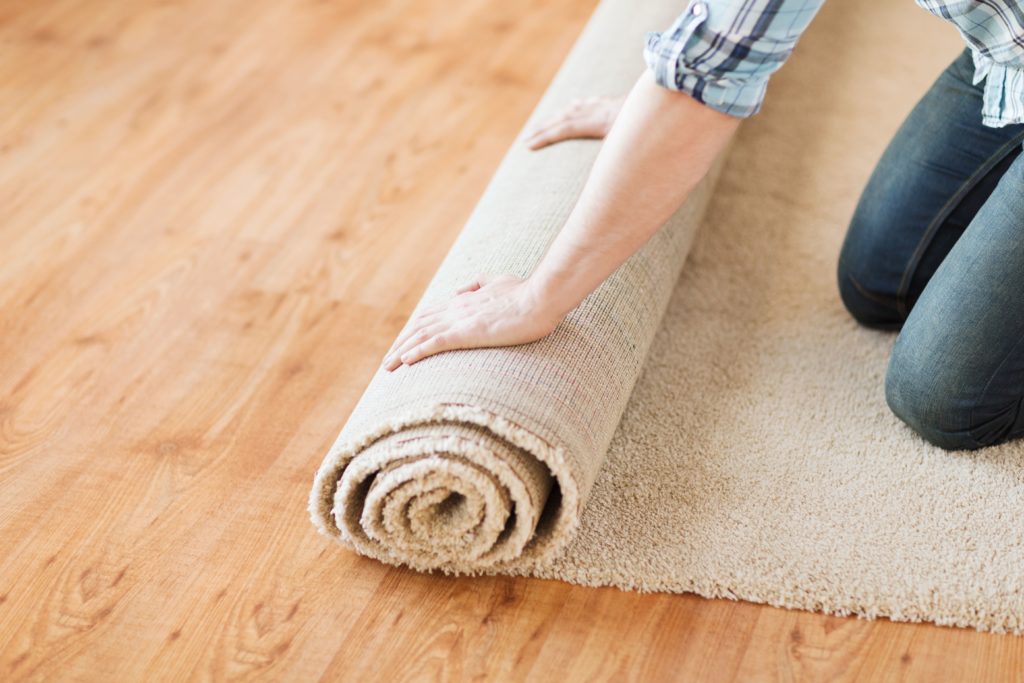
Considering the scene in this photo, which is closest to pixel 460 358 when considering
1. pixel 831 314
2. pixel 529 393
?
pixel 529 393

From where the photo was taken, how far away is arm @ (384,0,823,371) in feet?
3.25

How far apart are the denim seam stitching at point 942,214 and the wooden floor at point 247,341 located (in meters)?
0.57

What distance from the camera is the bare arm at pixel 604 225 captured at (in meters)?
1.04

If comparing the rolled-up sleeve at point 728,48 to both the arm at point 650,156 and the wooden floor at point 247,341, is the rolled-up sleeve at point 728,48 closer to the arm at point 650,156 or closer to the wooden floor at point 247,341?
the arm at point 650,156

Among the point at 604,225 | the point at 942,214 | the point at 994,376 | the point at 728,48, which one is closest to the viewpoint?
the point at 728,48

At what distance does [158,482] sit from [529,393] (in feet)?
1.79

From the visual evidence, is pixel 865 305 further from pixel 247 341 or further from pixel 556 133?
pixel 247 341

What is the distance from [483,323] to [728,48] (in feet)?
1.36

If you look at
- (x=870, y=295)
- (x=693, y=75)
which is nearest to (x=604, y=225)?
(x=693, y=75)

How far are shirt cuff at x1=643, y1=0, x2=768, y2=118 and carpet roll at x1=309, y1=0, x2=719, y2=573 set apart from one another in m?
0.34

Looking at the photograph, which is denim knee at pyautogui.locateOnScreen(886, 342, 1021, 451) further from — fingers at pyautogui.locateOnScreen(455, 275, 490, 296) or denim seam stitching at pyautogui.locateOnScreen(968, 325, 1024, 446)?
fingers at pyautogui.locateOnScreen(455, 275, 490, 296)

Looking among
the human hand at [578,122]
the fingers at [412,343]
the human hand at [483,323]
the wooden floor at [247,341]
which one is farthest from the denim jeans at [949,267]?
the fingers at [412,343]

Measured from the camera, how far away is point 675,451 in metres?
1.40

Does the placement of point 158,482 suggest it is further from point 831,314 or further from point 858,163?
point 858,163
